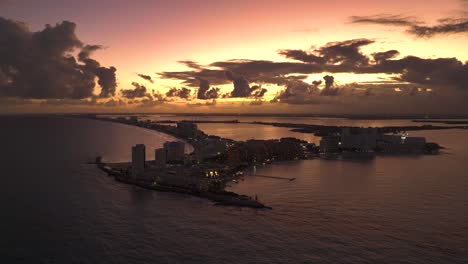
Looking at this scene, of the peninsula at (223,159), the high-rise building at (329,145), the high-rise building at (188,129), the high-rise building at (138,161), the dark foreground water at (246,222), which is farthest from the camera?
the high-rise building at (188,129)

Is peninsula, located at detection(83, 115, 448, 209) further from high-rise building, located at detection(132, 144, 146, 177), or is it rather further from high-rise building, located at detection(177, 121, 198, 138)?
high-rise building, located at detection(177, 121, 198, 138)

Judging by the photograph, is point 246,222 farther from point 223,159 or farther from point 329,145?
point 329,145

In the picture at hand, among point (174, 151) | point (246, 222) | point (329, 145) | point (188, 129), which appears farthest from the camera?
point (188, 129)

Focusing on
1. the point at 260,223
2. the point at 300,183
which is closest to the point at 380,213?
the point at 260,223

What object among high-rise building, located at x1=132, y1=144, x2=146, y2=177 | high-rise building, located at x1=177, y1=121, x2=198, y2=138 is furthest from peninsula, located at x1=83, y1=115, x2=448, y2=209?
high-rise building, located at x1=177, y1=121, x2=198, y2=138

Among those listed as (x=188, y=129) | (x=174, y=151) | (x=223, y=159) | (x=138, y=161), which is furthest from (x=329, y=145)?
(x=188, y=129)

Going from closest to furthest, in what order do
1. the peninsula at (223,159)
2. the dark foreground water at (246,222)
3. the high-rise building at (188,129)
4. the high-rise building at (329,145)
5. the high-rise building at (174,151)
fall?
the dark foreground water at (246,222)
the peninsula at (223,159)
the high-rise building at (174,151)
the high-rise building at (329,145)
the high-rise building at (188,129)

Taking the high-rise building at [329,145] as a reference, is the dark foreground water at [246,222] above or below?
below

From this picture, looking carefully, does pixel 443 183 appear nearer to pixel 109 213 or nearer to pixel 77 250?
pixel 109 213

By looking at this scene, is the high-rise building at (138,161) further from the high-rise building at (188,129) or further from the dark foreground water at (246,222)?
the high-rise building at (188,129)

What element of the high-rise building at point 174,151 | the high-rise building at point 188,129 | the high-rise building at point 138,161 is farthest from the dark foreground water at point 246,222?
the high-rise building at point 188,129
